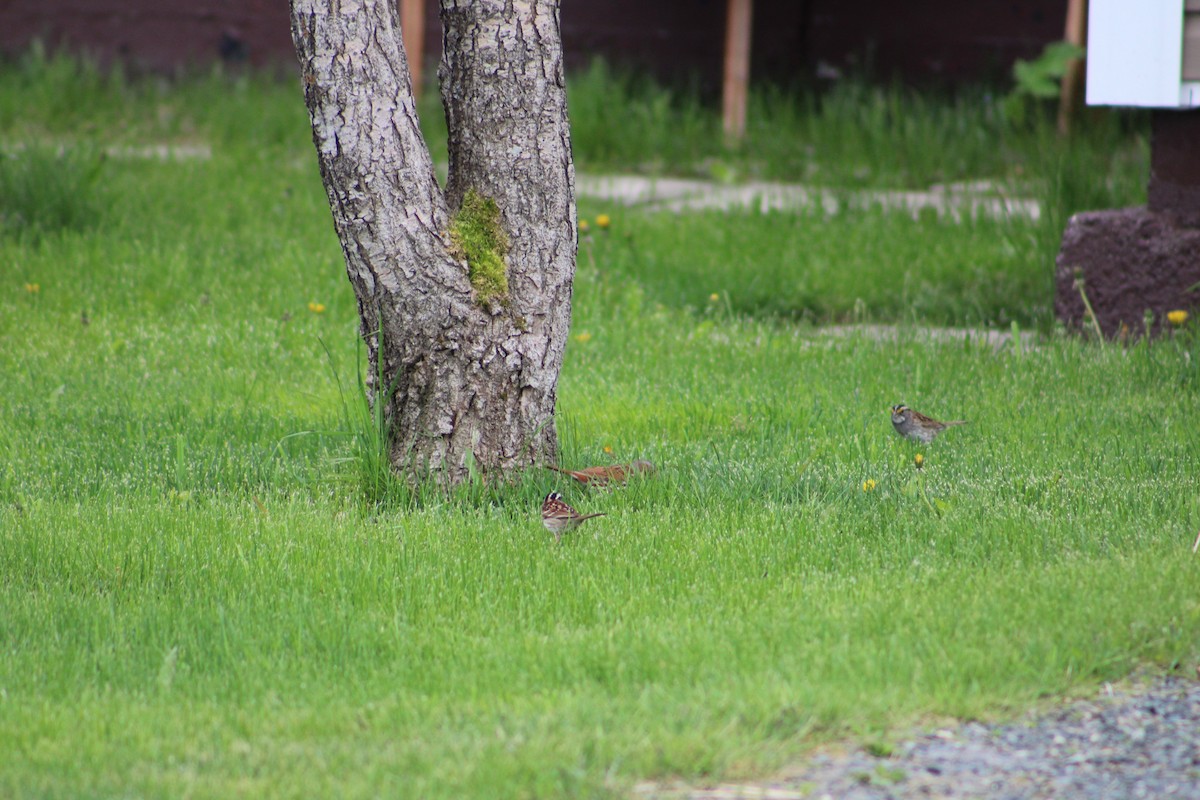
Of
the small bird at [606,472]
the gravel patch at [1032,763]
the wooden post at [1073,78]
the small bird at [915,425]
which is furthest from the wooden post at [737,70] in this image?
the gravel patch at [1032,763]

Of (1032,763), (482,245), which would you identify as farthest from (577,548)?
(1032,763)

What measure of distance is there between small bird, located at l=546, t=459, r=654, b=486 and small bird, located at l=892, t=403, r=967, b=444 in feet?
3.25

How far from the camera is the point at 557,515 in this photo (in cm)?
406

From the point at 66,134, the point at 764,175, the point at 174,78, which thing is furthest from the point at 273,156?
the point at 764,175

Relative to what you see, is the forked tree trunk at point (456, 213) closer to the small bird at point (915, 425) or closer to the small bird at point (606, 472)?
the small bird at point (606, 472)

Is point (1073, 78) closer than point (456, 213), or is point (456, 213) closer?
point (456, 213)

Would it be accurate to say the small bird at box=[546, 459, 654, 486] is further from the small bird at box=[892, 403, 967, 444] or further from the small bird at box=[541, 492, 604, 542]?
the small bird at box=[892, 403, 967, 444]

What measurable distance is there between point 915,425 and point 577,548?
160cm

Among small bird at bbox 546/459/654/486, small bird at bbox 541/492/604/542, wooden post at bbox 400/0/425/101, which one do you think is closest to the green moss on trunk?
small bird at bbox 546/459/654/486

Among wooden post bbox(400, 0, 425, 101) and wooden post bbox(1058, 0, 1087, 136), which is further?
wooden post bbox(400, 0, 425, 101)

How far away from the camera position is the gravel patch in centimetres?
276

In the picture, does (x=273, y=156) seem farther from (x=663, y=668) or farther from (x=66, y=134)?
(x=663, y=668)

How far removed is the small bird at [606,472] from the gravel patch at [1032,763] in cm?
179

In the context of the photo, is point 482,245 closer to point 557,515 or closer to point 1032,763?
point 557,515
